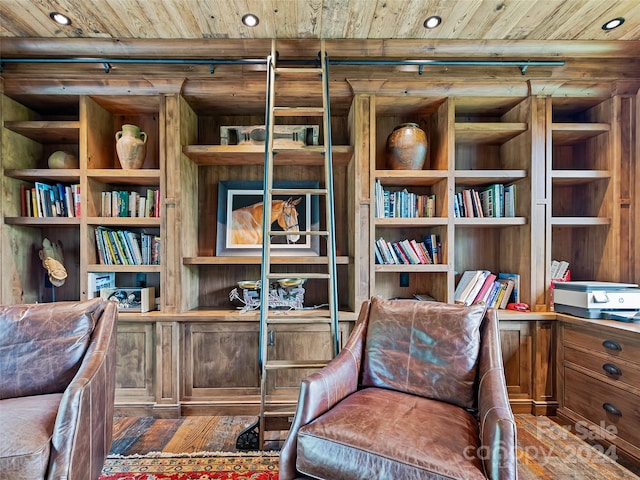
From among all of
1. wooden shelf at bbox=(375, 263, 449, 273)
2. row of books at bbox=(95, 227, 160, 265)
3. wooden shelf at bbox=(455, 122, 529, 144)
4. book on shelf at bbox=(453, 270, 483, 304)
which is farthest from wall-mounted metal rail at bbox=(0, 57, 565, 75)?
book on shelf at bbox=(453, 270, 483, 304)

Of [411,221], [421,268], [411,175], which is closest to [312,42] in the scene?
[411,175]

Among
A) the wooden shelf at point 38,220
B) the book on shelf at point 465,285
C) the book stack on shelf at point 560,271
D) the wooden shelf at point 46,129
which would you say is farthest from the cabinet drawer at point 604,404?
the wooden shelf at point 46,129

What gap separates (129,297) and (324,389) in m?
1.82

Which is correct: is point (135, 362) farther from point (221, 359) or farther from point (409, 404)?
point (409, 404)

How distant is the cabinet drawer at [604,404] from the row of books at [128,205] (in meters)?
3.31

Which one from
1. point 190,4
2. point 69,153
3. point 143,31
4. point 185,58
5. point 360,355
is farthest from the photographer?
point 69,153

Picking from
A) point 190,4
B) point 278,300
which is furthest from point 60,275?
point 190,4

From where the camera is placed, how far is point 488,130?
2.57 meters

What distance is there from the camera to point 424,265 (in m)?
2.49

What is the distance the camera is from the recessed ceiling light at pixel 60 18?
210 centimetres

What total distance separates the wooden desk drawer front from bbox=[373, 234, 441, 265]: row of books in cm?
110

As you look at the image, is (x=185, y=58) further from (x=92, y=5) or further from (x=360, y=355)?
(x=360, y=355)

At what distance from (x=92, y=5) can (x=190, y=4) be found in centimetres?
61

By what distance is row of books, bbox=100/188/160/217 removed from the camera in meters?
2.60
